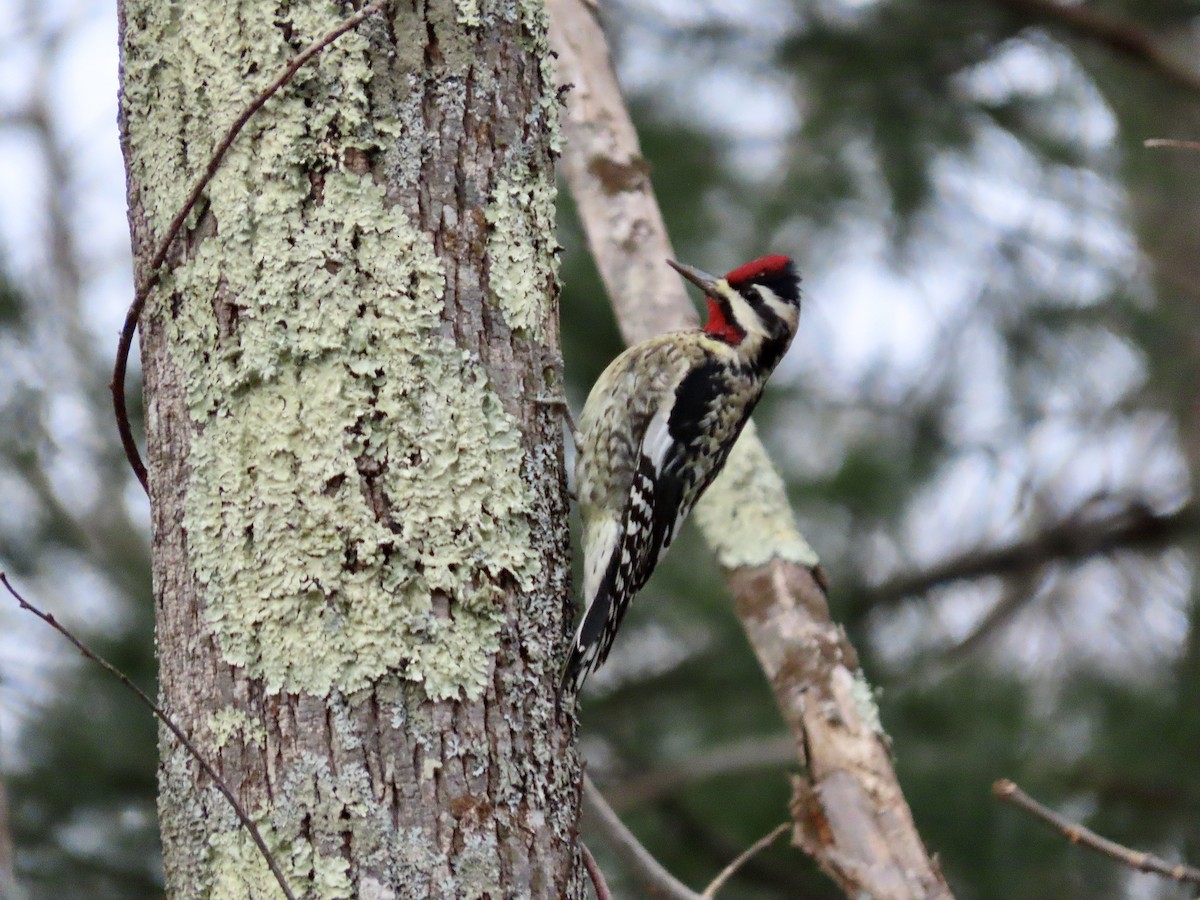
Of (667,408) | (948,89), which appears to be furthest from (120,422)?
(948,89)

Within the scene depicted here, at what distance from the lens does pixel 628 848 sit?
2.40 metres

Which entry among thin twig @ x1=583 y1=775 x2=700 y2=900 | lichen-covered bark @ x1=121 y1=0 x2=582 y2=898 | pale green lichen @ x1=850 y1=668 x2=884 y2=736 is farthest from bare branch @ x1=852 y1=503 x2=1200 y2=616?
lichen-covered bark @ x1=121 y1=0 x2=582 y2=898

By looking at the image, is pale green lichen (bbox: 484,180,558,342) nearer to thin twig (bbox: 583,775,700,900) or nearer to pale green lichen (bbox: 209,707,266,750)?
pale green lichen (bbox: 209,707,266,750)

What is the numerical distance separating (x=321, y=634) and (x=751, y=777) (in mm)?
3385

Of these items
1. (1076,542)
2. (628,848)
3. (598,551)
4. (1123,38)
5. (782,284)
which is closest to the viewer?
(628,848)

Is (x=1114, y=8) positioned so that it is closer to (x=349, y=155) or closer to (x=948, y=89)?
(x=948, y=89)

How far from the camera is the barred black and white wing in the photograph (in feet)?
9.45

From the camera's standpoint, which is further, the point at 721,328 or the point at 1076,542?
the point at 1076,542

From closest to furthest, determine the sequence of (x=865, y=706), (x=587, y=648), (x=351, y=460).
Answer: (x=351, y=460)
(x=587, y=648)
(x=865, y=706)

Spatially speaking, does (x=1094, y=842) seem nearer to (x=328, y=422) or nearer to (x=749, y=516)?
(x=328, y=422)

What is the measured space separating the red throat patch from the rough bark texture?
0.15 m

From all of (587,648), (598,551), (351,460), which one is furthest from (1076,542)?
(351,460)

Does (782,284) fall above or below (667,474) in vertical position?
above

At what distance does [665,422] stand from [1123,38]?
2.63 m
